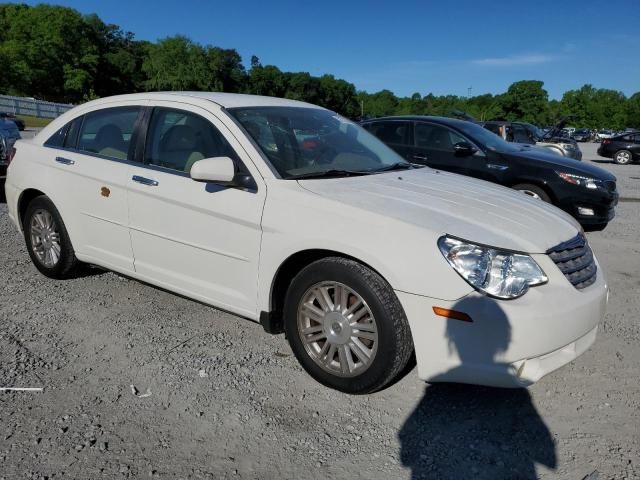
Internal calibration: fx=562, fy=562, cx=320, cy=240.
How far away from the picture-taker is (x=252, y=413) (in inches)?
118

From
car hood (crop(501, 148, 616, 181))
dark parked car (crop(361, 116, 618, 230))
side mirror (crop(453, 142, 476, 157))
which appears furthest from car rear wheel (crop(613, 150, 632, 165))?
side mirror (crop(453, 142, 476, 157))

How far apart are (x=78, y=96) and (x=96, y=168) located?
9243 centimetres

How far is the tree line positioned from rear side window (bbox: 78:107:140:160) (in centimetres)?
7432

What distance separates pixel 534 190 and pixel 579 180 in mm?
574

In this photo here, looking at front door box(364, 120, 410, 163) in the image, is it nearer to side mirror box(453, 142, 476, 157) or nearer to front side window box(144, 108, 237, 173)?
side mirror box(453, 142, 476, 157)

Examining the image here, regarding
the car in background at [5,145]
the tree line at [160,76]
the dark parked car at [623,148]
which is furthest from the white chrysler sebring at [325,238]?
the tree line at [160,76]

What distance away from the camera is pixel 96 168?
13.9ft

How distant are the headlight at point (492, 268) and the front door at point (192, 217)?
1174 mm

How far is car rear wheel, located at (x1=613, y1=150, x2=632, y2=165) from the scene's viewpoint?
2309cm

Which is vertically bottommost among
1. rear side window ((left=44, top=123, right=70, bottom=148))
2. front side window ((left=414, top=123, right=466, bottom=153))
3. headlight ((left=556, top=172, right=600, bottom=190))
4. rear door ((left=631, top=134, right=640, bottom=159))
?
rear door ((left=631, top=134, right=640, bottom=159))

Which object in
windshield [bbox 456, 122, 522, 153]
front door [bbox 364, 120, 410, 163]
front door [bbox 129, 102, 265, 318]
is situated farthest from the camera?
front door [bbox 364, 120, 410, 163]

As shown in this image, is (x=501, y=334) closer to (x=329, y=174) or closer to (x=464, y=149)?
(x=329, y=174)

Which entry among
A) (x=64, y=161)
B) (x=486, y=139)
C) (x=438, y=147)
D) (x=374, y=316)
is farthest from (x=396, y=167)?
(x=486, y=139)

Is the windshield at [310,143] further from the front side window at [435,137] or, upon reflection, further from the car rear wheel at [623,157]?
the car rear wheel at [623,157]
